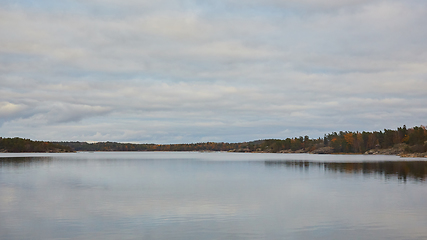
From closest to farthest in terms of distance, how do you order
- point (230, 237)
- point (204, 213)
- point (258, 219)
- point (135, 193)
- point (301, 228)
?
1. point (230, 237)
2. point (301, 228)
3. point (258, 219)
4. point (204, 213)
5. point (135, 193)

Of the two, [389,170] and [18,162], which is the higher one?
[389,170]

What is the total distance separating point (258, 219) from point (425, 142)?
18897 cm

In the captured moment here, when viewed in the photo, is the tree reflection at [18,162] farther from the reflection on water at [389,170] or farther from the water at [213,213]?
the reflection on water at [389,170]

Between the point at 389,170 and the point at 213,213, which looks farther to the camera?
the point at 389,170

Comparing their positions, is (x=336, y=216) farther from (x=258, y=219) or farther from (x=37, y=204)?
(x=37, y=204)

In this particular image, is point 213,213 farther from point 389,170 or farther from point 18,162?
point 18,162

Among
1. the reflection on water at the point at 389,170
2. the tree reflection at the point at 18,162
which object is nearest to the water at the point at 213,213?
the reflection on water at the point at 389,170

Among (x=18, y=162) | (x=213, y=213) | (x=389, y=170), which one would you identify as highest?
(x=389, y=170)

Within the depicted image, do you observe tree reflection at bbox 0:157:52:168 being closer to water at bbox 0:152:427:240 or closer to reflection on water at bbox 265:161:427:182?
water at bbox 0:152:427:240

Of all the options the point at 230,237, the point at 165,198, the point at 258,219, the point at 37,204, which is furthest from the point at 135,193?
the point at 230,237

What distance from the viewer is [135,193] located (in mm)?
41125

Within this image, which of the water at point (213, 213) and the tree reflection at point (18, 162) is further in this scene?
the tree reflection at point (18, 162)

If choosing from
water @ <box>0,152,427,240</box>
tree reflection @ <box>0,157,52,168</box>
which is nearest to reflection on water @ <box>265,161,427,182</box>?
water @ <box>0,152,427,240</box>

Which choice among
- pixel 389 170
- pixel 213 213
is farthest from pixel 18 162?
pixel 213 213
